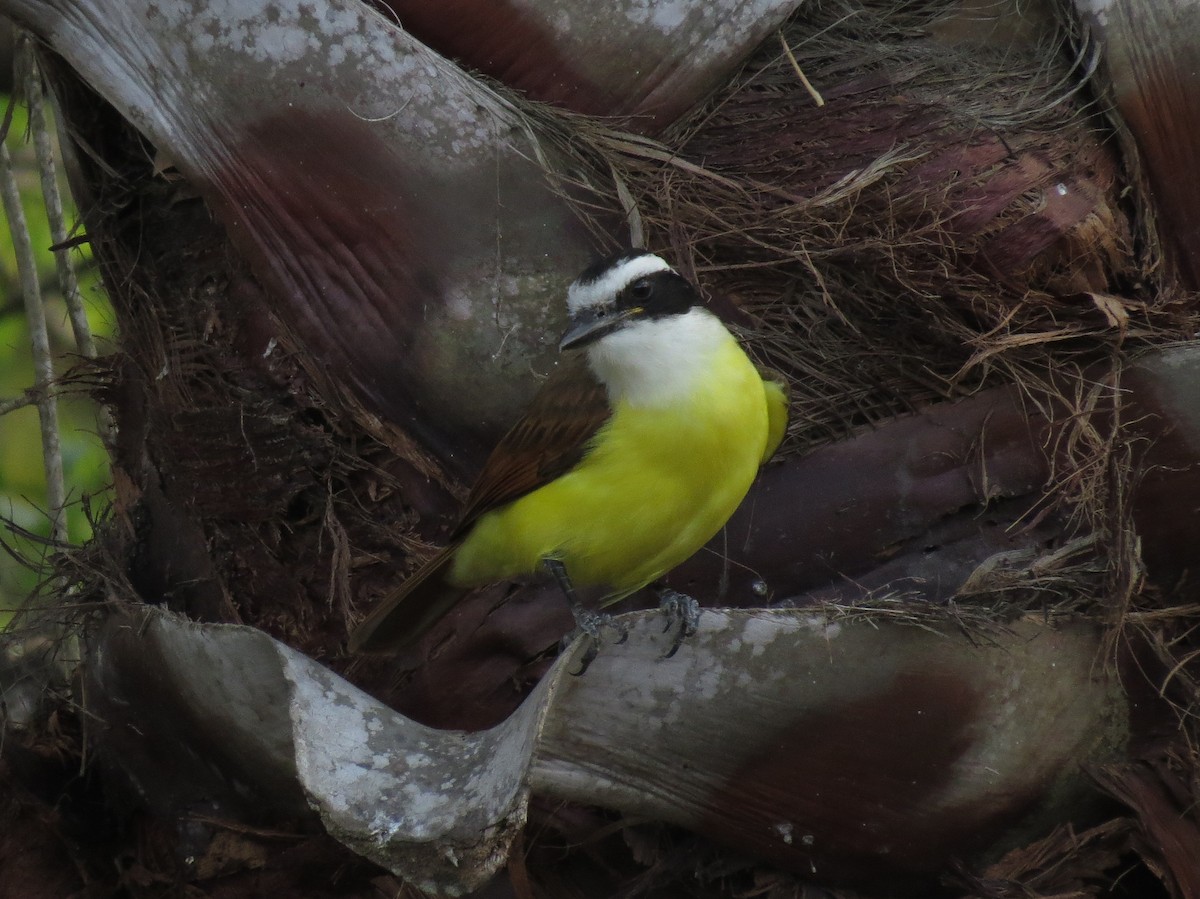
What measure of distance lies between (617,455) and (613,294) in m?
0.44

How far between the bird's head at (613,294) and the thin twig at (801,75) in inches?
24.6

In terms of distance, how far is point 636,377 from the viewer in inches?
147

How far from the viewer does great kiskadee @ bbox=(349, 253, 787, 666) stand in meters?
3.47

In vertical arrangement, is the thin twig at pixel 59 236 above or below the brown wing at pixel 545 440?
above

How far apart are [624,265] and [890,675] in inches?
47.7

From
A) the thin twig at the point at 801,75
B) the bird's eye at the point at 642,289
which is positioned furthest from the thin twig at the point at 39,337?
the thin twig at the point at 801,75

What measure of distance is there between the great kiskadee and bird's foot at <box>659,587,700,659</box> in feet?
0.47

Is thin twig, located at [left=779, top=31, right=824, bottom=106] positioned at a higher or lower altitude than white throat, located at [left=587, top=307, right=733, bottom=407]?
higher

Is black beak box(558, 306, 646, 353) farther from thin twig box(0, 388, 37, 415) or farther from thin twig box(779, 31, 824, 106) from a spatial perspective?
thin twig box(0, 388, 37, 415)

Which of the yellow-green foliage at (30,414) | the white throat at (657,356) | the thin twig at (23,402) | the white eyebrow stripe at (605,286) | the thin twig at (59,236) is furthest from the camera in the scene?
the yellow-green foliage at (30,414)

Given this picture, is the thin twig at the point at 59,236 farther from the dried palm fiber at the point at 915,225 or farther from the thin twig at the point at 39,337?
Answer: the dried palm fiber at the point at 915,225

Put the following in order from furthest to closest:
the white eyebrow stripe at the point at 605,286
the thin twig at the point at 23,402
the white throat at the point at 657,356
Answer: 1. the thin twig at the point at 23,402
2. the white throat at the point at 657,356
3. the white eyebrow stripe at the point at 605,286

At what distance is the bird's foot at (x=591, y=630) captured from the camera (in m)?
3.04

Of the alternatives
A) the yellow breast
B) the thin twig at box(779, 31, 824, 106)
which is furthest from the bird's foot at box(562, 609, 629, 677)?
the thin twig at box(779, 31, 824, 106)
